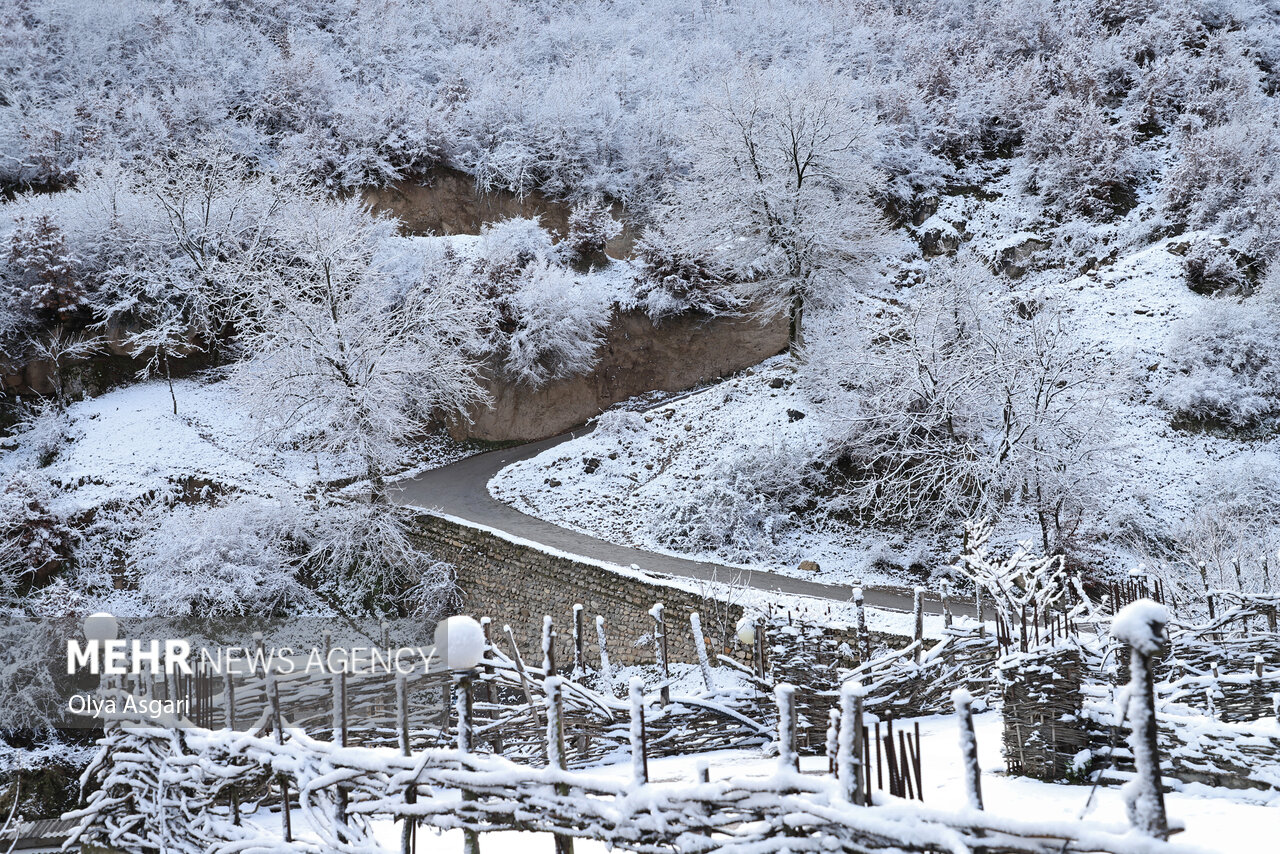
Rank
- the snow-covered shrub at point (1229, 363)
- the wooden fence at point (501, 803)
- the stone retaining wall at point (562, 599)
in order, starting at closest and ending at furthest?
the wooden fence at point (501, 803) < the stone retaining wall at point (562, 599) < the snow-covered shrub at point (1229, 363)

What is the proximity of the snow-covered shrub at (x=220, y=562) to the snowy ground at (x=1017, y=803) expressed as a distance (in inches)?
451

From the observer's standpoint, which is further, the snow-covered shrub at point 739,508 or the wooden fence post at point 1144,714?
the snow-covered shrub at point 739,508

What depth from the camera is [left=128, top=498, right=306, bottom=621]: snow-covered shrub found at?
14633 millimetres

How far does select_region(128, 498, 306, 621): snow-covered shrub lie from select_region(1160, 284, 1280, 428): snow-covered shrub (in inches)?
690

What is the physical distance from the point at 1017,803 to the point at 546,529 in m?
12.1

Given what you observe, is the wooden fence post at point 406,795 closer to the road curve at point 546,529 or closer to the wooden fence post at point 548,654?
the wooden fence post at point 548,654

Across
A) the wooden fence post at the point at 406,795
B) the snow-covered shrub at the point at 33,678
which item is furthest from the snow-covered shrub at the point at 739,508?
the wooden fence post at the point at 406,795

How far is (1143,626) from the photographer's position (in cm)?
252

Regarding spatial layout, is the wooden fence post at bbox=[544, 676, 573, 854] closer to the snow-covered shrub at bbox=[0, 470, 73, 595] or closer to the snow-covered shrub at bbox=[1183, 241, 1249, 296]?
the snow-covered shrub at bbox=[0, 470, 73, 595]

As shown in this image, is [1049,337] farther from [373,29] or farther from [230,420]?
[373,29]

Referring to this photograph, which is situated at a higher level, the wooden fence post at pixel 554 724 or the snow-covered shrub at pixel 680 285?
the snow-covered shrub at pixel 680 285

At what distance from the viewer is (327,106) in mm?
26984

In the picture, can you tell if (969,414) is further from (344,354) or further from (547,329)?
(344,354)

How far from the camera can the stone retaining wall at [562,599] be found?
1180 centimetres
